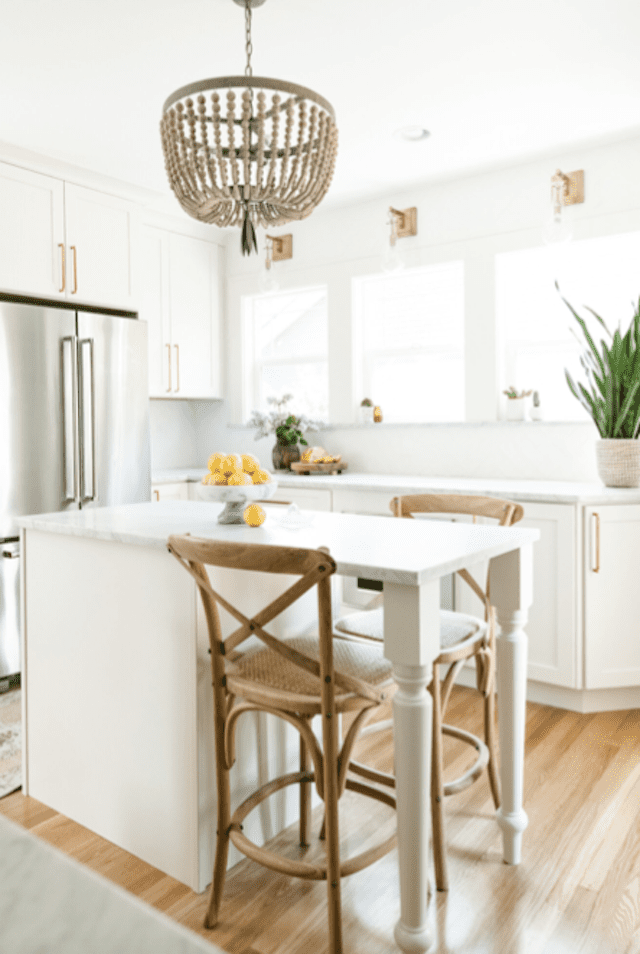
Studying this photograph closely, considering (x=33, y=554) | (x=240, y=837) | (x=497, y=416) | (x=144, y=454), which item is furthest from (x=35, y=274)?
(x=240, y=837)

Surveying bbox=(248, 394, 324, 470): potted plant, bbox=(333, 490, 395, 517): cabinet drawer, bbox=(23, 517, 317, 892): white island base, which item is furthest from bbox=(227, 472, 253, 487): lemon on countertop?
bbox=(248, 394, 324, 470): potted plant

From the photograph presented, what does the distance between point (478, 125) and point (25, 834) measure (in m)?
3.48

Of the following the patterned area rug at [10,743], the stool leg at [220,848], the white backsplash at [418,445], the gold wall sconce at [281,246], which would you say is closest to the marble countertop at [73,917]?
the stool leg at [220,848]

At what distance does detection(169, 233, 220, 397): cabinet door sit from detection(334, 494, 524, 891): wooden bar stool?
2.71m

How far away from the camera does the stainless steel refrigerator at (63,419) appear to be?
330cm

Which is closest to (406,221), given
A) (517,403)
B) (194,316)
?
(517,403)

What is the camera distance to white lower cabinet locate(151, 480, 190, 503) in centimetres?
413

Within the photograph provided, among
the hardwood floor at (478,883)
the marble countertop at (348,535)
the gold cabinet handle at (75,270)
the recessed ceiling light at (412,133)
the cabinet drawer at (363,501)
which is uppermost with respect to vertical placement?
the recessed ceiling light at (412,133)

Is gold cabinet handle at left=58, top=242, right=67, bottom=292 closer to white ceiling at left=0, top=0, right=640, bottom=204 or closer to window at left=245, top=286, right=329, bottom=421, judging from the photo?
white ceiling at left=0, top=0, right=640, bottom=204

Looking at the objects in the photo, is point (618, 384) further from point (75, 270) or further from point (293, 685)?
point (75, 270)

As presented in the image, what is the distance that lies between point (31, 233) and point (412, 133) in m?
1.98

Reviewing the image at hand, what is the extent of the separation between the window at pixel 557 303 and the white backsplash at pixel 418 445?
0.18 m

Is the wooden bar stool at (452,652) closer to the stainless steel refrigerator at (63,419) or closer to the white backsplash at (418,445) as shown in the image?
the white backsplash at (418,445)

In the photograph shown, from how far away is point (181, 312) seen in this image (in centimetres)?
456
